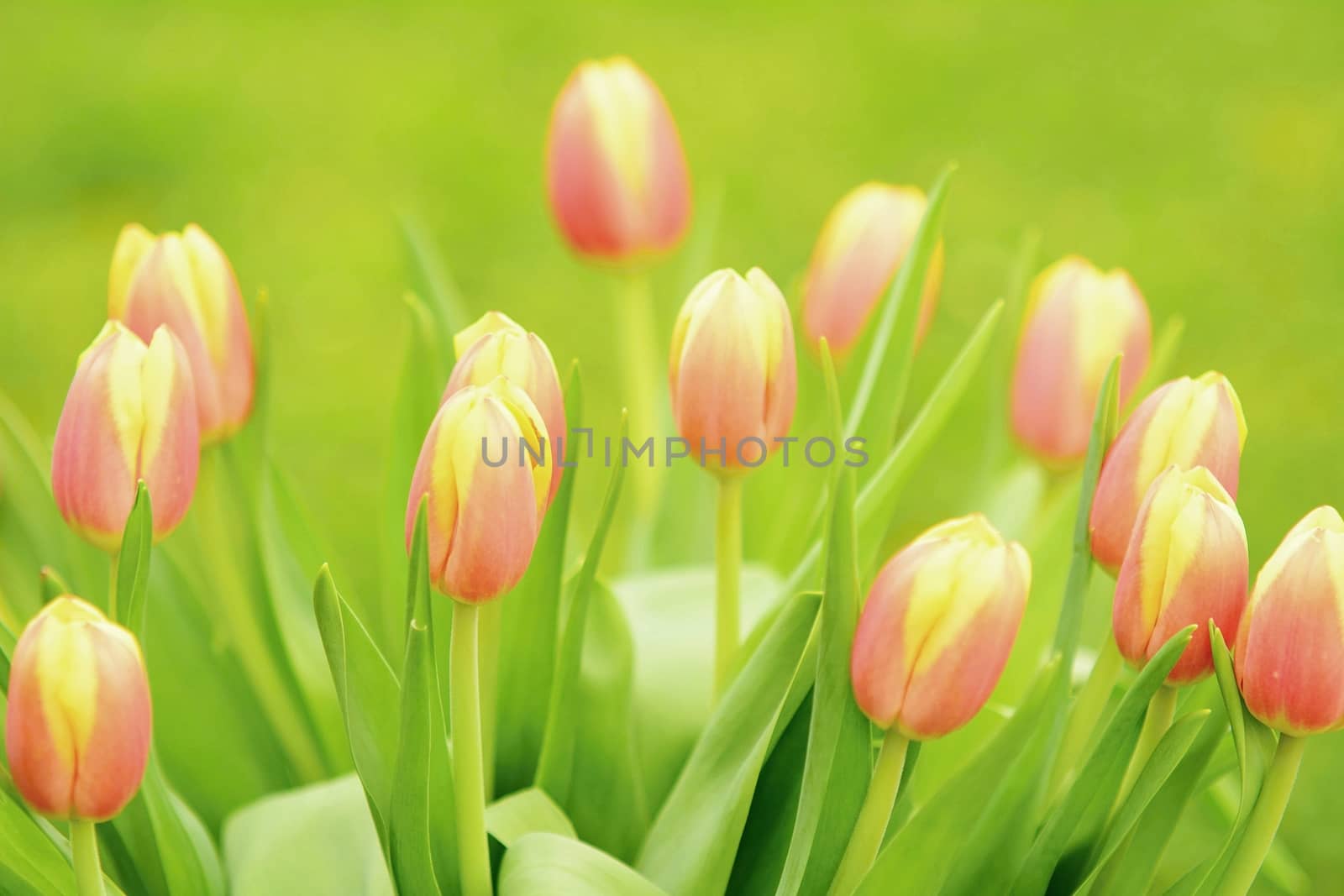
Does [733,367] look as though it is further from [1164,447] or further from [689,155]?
[689,155]

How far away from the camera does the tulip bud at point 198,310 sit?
2.07ft

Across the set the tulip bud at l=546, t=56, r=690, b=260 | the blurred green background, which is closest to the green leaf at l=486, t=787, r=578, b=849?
the tulip bud at l=546, t=56, r=690, b=260

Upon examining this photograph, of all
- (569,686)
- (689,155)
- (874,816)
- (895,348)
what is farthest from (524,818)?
(689,155)

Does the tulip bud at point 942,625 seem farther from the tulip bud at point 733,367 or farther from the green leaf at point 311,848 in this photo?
the green leaf at point 311,848

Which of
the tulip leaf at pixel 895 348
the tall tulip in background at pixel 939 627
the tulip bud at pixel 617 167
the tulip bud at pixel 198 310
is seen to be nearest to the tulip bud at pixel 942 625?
the tall tulip in background at pixel 939 627

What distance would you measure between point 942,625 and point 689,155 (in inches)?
80.5

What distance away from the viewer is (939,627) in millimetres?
488

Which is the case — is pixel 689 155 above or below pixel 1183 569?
above

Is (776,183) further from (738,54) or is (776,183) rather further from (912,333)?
(912,333)

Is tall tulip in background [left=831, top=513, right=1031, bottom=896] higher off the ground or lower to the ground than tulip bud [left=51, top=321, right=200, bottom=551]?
lower

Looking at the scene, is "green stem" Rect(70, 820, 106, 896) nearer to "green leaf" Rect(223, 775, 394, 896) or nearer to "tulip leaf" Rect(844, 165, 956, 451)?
"green leaf" Rect(223, 775, 394, 896)

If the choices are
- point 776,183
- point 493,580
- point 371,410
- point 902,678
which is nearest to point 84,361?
point 493,580

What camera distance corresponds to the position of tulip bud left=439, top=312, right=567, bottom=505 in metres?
0.53

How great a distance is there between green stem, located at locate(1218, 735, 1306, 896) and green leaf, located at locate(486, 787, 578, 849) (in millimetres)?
257
